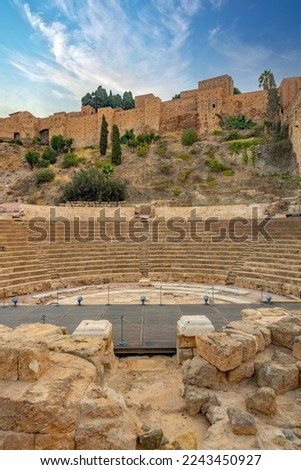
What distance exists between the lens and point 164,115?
5456 cm

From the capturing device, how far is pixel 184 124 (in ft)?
173

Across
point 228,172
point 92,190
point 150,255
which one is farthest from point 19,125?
point 150,255

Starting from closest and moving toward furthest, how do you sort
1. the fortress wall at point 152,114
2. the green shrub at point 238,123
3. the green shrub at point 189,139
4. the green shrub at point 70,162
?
the green shrub at point 189,139, the green shrub at point 70,162, the green shrub at point 238,123, the fortress wall at point 152,114

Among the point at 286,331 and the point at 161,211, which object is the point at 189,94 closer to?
the point at 161,211

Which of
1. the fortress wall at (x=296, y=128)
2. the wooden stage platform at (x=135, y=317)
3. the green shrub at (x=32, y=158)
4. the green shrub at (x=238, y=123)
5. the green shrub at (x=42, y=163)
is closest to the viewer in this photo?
the wooden stage platform at (x=135, y=317)

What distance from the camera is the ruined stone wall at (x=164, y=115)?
1897 inches

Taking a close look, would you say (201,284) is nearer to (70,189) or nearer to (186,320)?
(186,320)

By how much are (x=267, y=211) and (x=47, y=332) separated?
15.6 metres

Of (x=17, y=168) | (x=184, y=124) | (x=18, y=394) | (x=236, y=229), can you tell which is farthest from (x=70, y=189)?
(x=184, y=124)

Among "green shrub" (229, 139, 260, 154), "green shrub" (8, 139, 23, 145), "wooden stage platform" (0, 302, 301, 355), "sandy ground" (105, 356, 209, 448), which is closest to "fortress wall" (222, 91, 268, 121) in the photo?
"green shrub" (229, 139, 260, 154)

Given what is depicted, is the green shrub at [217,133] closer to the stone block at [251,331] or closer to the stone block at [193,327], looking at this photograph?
the stone block at [193,327]

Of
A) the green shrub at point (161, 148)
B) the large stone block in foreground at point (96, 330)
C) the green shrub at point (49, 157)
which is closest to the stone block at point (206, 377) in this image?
the large stone block in foreground at point (96, 330)

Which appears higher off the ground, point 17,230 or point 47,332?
point 17,230

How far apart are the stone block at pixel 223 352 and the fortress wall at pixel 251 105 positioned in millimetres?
49716
